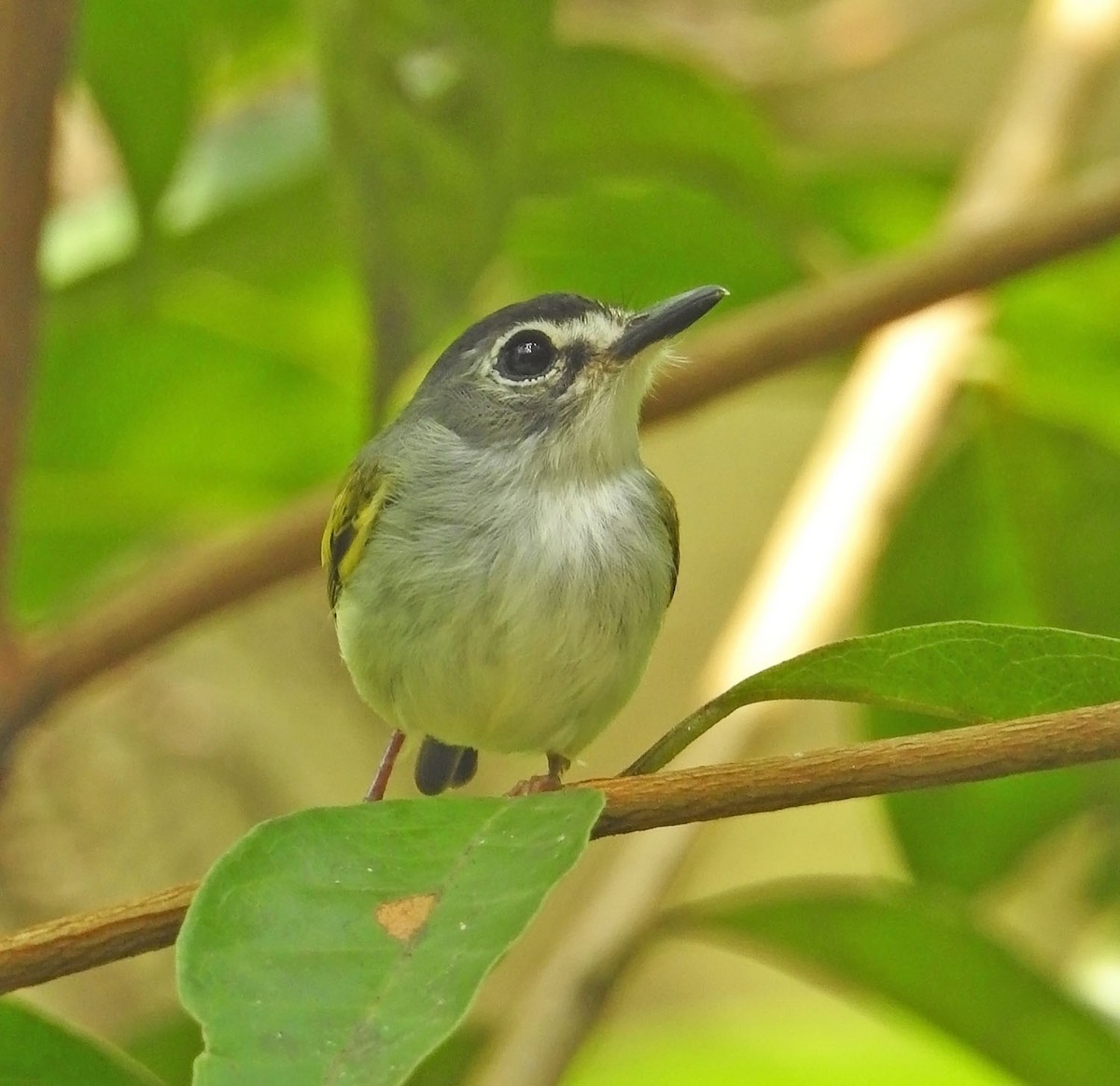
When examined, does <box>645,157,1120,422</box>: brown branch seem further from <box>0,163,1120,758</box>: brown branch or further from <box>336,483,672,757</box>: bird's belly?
<box>336,483,672,757</box>: bird's belly

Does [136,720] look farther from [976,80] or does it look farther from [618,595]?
[976,80]

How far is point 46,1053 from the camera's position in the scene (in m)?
1.27

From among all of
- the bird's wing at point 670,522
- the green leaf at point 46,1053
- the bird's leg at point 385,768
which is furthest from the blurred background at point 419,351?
the green leaf at point 46,1053

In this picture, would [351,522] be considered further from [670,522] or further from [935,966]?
[935,966]

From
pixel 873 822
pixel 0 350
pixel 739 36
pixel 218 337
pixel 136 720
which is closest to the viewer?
pixel 0 350

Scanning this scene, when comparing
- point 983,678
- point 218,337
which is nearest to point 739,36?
point 218,337

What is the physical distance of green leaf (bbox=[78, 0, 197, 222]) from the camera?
6.53ft

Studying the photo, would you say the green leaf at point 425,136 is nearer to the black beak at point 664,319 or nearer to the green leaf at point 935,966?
the black beak at point 664,319

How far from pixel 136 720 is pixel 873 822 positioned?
2.80m

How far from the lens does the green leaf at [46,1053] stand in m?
1.27

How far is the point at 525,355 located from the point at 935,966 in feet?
2.96

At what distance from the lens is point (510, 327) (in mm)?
2018

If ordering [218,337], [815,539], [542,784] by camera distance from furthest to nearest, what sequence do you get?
[218,337] → [815,539] → [542,784]

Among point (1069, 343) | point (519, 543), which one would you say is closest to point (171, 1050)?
point (519, 543)
